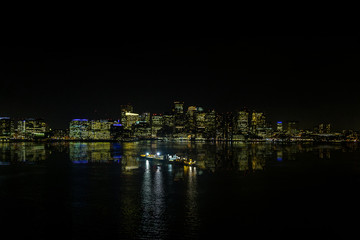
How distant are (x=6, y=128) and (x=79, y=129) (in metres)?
25.2

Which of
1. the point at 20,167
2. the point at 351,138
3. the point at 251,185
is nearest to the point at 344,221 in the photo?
the point at 251,185

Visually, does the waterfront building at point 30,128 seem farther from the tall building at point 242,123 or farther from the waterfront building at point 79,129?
the tall building at point 242,123

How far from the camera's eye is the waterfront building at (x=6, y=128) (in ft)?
376

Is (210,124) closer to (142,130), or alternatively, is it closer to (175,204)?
(142,130)

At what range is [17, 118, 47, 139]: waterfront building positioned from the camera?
120812mm

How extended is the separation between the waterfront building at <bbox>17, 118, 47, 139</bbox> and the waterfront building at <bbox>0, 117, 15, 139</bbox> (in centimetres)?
389

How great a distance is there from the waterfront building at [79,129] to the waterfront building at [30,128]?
9734 mm

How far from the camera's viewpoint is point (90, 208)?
16.4 metres

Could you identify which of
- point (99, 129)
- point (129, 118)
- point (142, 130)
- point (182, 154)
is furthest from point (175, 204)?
point (129, 118)

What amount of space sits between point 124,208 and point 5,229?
5.11 meters

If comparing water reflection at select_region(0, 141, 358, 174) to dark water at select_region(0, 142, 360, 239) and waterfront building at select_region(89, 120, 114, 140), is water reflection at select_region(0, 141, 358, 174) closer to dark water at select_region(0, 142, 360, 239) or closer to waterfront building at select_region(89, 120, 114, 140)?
dark water at select_region(0, 142, 360, 239)

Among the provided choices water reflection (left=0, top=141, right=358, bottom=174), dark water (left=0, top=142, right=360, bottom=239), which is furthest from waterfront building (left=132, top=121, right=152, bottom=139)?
dark water (left=0, top=142, right=360, bottom=239)

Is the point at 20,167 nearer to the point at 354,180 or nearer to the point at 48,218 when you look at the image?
the point at 48,218

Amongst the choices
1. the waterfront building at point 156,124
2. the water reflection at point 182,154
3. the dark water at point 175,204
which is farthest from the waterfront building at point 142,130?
the dark water at point 175,204
